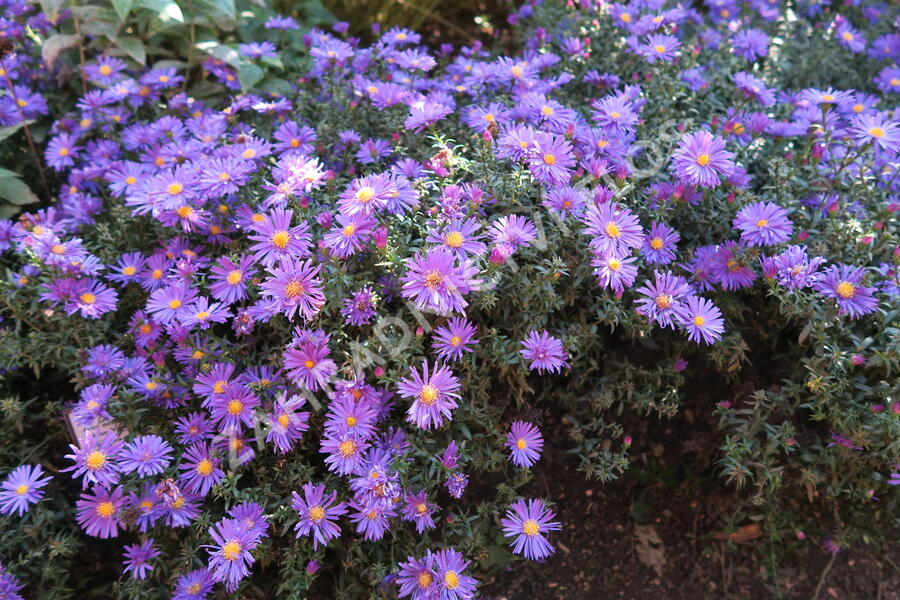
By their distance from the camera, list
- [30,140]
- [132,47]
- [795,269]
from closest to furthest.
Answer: [795,269] → [30,140] → [132,47]

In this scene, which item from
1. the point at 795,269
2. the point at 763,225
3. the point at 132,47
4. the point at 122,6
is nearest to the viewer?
the point at 795,269

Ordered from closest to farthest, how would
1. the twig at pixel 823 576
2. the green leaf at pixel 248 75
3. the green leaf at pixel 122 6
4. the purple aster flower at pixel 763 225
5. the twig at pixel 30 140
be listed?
1. the purple aster flower at pixel 763 225
2. the twig at pixel 823 576
3. the green leaf at pixel 122 6
4. the twig at pixel 30 140
5. the green leaf at pixel 248 75

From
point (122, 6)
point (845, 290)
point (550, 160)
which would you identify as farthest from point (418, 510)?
point (122, 6)

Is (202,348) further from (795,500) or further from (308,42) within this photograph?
(795,500)

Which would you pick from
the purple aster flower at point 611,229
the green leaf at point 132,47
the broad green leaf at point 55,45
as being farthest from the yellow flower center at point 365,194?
the broad green leaf at point 55,45

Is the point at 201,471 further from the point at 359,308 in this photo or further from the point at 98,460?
the point at 359,308

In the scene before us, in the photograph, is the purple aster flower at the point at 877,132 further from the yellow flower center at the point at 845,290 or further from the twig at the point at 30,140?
the twig at the point at 30,140
